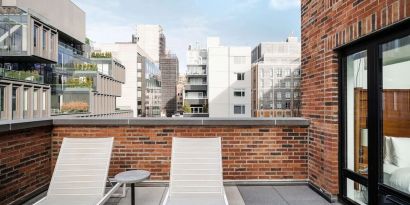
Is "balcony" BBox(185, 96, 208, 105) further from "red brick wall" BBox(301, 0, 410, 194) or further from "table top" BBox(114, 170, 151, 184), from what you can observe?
"table top" BBox(114, 170, 151, 184)

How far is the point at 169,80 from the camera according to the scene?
7111 inches

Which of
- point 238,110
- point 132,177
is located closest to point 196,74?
point 238,110

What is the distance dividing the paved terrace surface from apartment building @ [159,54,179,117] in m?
150

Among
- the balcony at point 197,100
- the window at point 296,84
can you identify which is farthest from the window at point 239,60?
the window at point 296,84

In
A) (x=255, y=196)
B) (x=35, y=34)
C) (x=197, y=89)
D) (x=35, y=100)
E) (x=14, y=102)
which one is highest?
(x=35, y=34)

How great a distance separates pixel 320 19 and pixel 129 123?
3915 millimetres

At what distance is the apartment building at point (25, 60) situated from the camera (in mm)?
23922

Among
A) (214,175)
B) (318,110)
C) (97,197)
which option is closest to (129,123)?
(97,197)

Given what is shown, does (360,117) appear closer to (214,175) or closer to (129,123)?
(214,175)

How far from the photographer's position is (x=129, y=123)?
538cm

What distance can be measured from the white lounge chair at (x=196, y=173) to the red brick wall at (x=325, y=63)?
1.82 m

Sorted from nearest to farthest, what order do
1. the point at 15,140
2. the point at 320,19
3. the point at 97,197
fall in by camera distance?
1. the point at 97,197
2. the point at 15,140
3. the point at 320,19

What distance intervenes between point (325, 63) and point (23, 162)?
5201 millimetres

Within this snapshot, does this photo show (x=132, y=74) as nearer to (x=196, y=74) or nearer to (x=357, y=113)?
(x=196, y=74)
